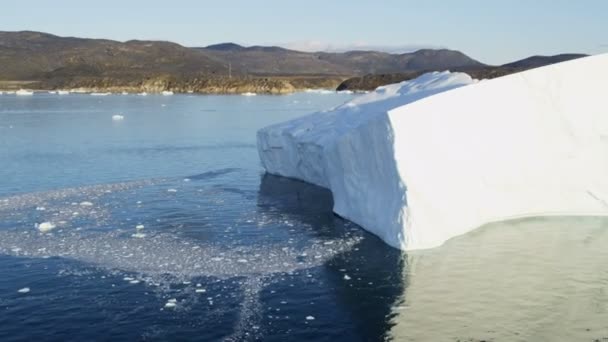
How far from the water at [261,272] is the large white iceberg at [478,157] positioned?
57cm

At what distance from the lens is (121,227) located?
50.7 ft

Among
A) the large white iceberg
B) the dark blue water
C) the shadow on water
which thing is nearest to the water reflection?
the shadow on water

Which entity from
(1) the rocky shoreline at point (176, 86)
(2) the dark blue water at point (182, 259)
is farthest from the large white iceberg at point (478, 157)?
(1) the rocky shoreline at point (176, 86)

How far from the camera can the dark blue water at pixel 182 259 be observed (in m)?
9.67

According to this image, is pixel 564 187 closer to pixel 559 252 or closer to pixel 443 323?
pixel 559 252

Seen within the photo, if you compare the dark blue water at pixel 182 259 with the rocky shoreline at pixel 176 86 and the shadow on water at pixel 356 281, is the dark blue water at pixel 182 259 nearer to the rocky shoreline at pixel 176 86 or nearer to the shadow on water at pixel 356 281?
the shadow on water at pixel 356 281

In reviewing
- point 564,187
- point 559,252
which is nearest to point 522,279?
point 559,252

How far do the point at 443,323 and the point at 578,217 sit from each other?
339 inches

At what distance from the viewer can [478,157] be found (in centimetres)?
1534

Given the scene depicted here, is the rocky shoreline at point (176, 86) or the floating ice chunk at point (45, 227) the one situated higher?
the rocky shoreline at point (176, 86)

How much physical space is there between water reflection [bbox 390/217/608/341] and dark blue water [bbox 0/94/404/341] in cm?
59

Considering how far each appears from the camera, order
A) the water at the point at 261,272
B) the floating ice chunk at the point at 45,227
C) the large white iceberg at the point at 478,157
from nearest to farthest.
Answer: the water at the point at 261,272
the large white iceberg at the point at 478,157
the floating ice chunk at the point at 45,227

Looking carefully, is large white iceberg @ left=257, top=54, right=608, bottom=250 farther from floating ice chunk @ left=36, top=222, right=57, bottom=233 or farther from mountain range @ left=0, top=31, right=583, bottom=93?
mountain range @ left=0, top=31, right=583, bottom=93

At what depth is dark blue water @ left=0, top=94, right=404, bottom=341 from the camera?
967 cm
